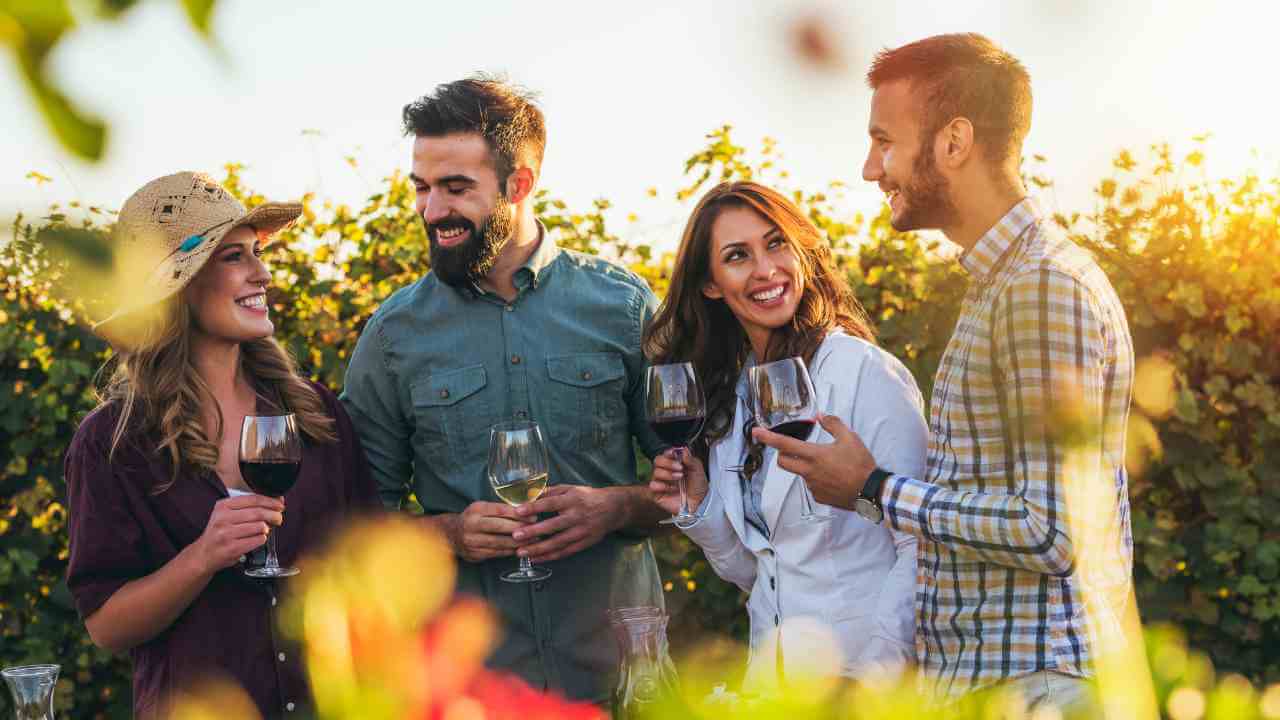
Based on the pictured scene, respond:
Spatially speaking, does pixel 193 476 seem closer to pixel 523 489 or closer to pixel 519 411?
pixel 523 489

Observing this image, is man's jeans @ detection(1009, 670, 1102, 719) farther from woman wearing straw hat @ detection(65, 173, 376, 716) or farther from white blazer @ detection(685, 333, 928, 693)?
woman wearing straw hat @ detection(65, 173, 376, 716)

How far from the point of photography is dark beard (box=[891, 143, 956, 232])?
2.47m

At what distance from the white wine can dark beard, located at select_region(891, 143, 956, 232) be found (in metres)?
1.10

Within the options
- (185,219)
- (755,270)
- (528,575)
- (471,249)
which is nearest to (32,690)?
(528,575)

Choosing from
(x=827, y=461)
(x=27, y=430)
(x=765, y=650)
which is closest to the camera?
(x=827, y=461)

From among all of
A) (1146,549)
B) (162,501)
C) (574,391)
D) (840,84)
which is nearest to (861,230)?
(1146,549)

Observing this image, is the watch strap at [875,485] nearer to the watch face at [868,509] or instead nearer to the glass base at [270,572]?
the watch face at [868,509]

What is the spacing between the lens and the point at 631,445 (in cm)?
384

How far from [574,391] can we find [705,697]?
Answer: 9.62ft

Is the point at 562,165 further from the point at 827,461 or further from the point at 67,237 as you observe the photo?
the point at 67,237

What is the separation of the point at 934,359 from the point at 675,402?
2.43m

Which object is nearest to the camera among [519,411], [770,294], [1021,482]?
[1021,482]

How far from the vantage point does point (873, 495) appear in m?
2.46

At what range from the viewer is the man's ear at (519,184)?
3.66m
